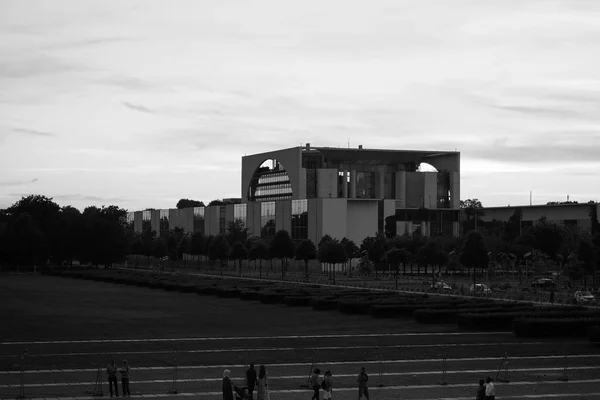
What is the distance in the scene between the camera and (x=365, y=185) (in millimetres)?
155500

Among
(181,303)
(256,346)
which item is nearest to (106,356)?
(256,346)

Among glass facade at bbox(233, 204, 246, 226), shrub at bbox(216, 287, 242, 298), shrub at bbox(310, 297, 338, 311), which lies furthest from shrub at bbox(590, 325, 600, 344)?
glass facade at bbox(233, 204, 246, 226)

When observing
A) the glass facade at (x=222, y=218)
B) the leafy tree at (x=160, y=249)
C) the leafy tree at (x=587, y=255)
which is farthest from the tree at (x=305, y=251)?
the glass facade at (x=222, y=218)

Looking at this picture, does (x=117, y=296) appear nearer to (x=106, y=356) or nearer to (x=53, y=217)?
(x=106, y=356)

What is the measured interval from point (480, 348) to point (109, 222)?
99.7m

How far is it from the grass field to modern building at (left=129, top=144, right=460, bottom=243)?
8018cm

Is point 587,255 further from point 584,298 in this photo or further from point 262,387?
point 262,387

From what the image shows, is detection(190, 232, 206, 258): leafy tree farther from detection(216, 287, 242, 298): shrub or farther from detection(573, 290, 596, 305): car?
detection(573, 290, 596, 305): car

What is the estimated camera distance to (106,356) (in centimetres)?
3691

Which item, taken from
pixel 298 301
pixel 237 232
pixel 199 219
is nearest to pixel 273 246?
pixel 237 232

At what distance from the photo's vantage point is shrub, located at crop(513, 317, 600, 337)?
147 feet

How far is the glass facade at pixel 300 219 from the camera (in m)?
136

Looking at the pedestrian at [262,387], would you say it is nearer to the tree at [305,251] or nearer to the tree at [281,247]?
the tree at [305,251]

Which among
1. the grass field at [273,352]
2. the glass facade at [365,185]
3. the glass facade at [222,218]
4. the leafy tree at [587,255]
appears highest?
the glass facade at [365,185]
